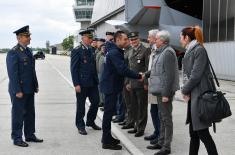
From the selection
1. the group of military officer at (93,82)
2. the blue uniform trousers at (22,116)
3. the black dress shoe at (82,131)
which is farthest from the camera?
the black dress shoe at (82,131)

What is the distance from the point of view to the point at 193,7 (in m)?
37.8

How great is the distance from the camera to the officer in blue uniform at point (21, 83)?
715 cm

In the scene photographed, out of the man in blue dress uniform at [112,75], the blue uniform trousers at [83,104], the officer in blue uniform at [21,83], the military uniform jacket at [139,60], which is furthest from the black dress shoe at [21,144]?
the military uniform jacket at [139,60]

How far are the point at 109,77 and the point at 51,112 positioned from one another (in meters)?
4.55

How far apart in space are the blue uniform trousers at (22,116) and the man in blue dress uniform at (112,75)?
146 centimetres

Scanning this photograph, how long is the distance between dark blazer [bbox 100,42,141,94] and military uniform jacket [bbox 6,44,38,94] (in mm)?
1335

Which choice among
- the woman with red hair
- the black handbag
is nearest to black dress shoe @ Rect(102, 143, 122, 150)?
the woman with red hair

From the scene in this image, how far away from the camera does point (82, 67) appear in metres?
8.30

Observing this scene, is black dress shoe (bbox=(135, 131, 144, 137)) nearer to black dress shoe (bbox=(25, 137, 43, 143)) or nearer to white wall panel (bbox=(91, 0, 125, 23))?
black dress shoe (bbox=(25, 137, 43, 143))

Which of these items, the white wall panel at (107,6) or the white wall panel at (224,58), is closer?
the white wall panel at (224,58)

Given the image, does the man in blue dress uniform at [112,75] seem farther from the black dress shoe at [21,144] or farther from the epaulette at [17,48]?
the epaulette at [17,48]

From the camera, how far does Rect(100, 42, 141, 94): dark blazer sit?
6855 mm

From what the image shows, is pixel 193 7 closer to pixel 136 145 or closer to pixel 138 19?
pixel 138 19

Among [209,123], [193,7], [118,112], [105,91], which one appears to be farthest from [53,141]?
[193,7]
